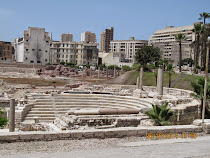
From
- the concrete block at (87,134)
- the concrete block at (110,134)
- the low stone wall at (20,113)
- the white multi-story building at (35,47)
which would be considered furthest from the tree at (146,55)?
the concrete block at (87,134)

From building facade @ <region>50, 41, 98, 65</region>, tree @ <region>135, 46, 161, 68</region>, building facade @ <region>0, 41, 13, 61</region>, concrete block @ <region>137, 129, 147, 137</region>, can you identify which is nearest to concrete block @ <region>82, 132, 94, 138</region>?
concrete block @ <region>137, 129, 147, 137</region>

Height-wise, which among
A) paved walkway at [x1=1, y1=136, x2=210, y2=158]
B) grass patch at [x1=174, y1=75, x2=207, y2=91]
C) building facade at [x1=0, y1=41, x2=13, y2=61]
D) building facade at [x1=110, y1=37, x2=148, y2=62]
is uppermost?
building facade at [x1=110, y1=37, x2=148, y2=62]

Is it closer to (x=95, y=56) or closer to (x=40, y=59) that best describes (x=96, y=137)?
(x=40, y=59)

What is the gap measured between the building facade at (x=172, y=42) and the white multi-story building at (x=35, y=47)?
4722cm

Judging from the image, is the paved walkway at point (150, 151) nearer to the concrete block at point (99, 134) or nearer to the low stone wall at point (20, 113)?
the concrete block at point (99, 134)

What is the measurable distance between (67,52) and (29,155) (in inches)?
3948

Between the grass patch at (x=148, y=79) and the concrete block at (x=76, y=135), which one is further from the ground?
the grass patch at (x=148, y=79)

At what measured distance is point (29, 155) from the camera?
357 inches

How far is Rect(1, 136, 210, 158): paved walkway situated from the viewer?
917 cm

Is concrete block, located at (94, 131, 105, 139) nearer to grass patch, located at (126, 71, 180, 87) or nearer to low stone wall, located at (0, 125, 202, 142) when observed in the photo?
low stone wall, located at (0, 125, 202, 142)

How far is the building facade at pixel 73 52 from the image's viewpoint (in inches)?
4227

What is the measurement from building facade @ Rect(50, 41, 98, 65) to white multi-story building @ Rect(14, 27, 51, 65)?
882 centimetres

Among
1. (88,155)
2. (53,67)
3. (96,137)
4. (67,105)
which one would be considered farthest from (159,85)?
(53,67)

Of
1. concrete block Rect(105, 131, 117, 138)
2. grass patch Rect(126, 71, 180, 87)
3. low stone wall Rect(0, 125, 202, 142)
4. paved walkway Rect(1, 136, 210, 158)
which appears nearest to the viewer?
paved walkway Rect(1, 136, 210, 158)
